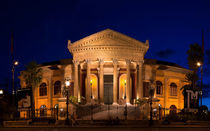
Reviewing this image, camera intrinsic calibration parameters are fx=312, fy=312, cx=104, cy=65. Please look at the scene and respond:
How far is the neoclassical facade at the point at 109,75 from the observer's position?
49.2 m

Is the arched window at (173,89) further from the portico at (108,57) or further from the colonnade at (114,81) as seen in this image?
the colonnade at (114,81)

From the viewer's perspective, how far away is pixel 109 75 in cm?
5497

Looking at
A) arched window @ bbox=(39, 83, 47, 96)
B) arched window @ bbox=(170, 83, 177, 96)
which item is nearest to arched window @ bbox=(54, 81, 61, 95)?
arched window @ bbox=(39, 83, 47, 96)

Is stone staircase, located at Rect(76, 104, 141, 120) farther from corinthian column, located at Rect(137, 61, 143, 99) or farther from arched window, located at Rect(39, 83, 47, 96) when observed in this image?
arched window, located at Rect(39, 83, 47, 96)

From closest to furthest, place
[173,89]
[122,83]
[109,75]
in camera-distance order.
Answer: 1. [109,75]
2. [122,83]
3. [173,89]

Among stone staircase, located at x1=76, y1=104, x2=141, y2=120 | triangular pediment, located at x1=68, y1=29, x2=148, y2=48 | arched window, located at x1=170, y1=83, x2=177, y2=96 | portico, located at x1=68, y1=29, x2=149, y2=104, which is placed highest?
triangular pediment, located at x1=68, y1=29, x2=148, y2=48

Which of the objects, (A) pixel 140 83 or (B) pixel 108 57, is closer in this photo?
(B) pixel 108 57

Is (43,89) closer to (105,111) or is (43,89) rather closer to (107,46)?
(107,46)

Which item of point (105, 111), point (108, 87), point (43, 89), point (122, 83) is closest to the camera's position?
point (105, 111)

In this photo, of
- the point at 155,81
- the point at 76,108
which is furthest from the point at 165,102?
the point at 76,108

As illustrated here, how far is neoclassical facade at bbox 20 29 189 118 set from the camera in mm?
49250

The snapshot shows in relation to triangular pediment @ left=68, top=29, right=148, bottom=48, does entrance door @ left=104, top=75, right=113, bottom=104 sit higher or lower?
lower

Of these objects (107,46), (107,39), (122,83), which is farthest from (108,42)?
(122,83)

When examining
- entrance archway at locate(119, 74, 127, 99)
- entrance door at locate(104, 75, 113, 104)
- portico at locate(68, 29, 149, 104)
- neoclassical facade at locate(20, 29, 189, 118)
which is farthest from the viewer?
entrance archway at locate(119, 74, 127, 99)
